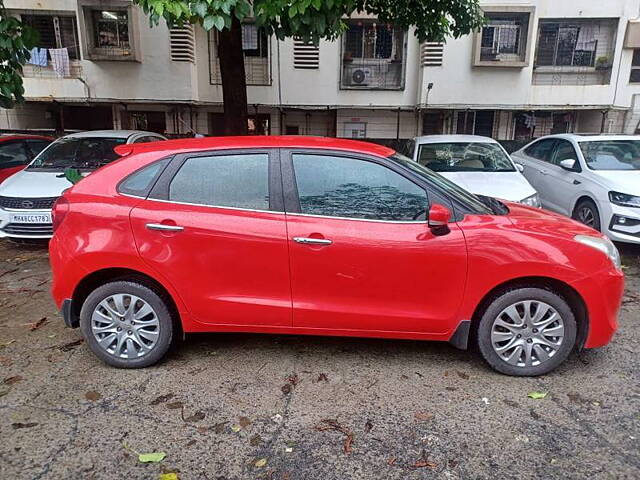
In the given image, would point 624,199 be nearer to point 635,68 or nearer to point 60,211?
point 60,211

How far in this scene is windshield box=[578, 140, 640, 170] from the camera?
651 cm

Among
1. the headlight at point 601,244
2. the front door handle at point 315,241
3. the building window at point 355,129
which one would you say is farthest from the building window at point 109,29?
the headlight at point 601,244

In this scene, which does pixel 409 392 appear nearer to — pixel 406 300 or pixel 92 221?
pixel 406 300

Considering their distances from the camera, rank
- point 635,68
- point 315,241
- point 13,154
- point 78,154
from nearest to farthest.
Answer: point 315,241
point 78,154
point 13,154
point 635,68

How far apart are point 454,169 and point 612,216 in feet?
7.10

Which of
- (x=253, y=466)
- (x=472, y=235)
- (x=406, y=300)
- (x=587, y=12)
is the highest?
(x=587, y=12)

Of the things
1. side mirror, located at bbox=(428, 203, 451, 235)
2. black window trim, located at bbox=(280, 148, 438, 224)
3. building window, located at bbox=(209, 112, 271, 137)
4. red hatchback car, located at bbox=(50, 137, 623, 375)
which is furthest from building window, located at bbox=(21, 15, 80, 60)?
side mirror, located at bbox=(428, 203, 451, 235)

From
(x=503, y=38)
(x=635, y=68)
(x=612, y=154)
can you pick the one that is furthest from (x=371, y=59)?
(x=612, y=154)

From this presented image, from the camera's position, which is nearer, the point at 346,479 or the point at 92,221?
the point at 346,479

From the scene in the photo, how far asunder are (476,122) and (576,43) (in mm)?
3593

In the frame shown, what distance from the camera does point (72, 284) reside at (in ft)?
10.8

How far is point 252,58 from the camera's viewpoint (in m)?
A: 14.0

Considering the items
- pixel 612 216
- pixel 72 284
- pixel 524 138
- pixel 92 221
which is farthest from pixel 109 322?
pixel 524 138

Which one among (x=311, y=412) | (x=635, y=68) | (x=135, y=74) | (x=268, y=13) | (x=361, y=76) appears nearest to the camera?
(x=311, y=412)
